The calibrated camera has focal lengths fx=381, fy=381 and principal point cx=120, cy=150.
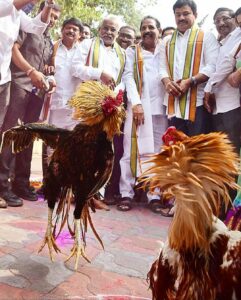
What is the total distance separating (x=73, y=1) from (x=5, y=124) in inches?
314

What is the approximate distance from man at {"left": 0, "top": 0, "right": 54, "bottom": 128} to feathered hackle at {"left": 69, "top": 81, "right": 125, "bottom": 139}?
5.16 ft

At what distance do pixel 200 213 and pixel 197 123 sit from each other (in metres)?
2.68

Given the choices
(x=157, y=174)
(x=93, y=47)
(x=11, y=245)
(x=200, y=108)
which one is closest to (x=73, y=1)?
(x=93, y=47)

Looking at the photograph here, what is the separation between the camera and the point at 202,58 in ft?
13.6

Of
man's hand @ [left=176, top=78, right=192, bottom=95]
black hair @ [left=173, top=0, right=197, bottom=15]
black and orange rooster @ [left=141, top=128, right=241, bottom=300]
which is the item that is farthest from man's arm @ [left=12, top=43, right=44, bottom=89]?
black and orange rooster @ [left=141, top=128, right=241, bottom=300]

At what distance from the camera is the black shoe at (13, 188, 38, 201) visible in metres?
4.29

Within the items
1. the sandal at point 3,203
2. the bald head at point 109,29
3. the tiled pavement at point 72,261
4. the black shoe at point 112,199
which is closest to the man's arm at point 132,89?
the bald head at point 109,29

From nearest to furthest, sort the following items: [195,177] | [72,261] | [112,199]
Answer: [195,177] → [72,261] → [112,199]

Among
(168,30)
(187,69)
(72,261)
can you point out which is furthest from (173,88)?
(72,261)

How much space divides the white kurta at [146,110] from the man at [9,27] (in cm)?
113

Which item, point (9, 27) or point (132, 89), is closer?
point (9, 27)

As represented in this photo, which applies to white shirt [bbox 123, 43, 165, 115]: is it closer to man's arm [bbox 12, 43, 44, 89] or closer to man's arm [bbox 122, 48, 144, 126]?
man's arm [bbox 122, 48, 144, 126]

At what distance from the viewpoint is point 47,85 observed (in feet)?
13.2

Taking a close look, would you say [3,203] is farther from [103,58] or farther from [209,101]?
[209,101]
